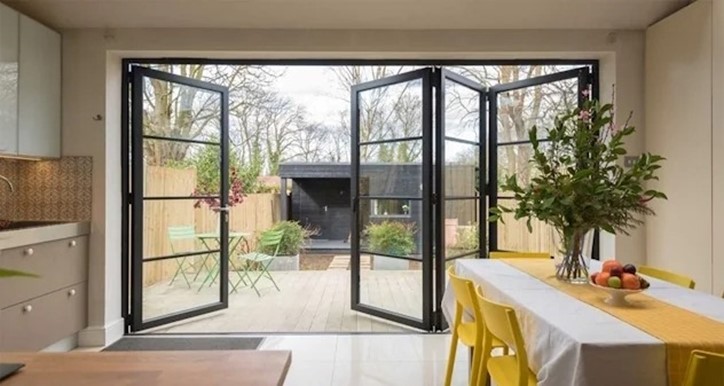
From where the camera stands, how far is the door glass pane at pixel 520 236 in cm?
399

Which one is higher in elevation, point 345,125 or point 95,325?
point 345,125

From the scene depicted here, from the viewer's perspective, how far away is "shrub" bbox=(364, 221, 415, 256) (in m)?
3.97

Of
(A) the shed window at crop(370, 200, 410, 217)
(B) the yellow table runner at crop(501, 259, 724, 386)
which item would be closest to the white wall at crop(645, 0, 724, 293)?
(B) the yellow table runner at crop(501, 259, 724, 386)

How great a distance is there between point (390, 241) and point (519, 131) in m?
1.46

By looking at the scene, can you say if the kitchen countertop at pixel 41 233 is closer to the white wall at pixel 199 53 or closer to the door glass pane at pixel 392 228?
the white wall at pixel 199 53

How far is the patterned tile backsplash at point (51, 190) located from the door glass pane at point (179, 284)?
70cm

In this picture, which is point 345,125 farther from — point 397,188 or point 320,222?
point 397,188

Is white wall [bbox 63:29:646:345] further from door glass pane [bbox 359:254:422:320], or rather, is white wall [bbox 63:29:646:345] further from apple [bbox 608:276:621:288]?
apple [bbox 608:276:621:288]

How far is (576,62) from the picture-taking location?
12.3 ft

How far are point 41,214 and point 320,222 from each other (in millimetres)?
6391

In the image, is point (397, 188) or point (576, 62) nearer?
point (576, 62)

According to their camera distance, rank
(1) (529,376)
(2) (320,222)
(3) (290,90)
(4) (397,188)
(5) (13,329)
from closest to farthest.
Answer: (1) (529,376) → (5) (13,329) → (4) (397,188) → (3) (290,90) → (2) (320,222)

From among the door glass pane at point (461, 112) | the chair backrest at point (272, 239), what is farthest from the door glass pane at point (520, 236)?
the chair backrest at point (272, 239)

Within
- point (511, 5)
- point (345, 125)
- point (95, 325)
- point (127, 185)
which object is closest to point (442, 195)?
point (511, 5)
